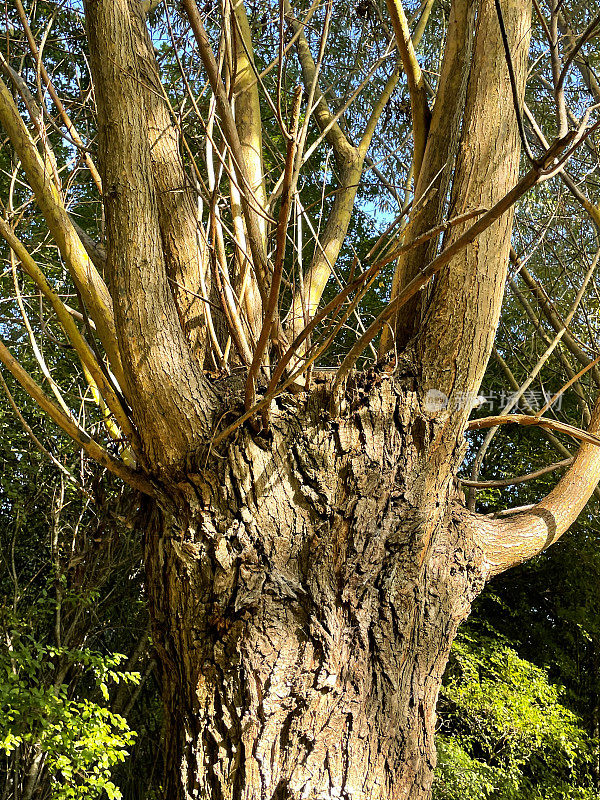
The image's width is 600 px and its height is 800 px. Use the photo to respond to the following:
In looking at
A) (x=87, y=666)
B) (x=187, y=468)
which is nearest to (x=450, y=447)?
(x=187, y=468)

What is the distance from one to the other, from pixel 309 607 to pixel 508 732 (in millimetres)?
3714

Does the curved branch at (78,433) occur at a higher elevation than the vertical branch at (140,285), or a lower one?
lower

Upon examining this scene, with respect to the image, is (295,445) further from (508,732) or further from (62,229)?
(508,732)

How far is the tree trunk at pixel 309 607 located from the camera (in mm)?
1181

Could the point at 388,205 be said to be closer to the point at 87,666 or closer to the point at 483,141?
the point at 483,141

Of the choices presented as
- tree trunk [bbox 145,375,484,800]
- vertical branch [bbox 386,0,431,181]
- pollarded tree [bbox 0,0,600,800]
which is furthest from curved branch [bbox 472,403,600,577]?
vertical branch [bbox 386,0,431,181]

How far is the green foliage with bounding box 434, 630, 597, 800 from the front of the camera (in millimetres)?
4199

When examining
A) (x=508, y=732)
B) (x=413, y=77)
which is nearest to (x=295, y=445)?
(x=413, y=77)

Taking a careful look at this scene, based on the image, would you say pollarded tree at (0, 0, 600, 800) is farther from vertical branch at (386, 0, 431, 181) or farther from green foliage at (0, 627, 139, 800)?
Result: green foliage at (0, 627, 139, 800)

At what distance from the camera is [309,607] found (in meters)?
1.25

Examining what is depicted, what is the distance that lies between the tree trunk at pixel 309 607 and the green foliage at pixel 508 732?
3103 mm

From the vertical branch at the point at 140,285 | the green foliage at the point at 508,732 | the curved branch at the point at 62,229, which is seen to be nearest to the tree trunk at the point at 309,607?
the vertical branch at the point at 140,285

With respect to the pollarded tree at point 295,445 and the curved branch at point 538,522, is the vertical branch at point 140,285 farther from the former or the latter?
the curved branch at point 538,522

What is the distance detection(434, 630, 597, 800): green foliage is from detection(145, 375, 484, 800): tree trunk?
3.10 metres
